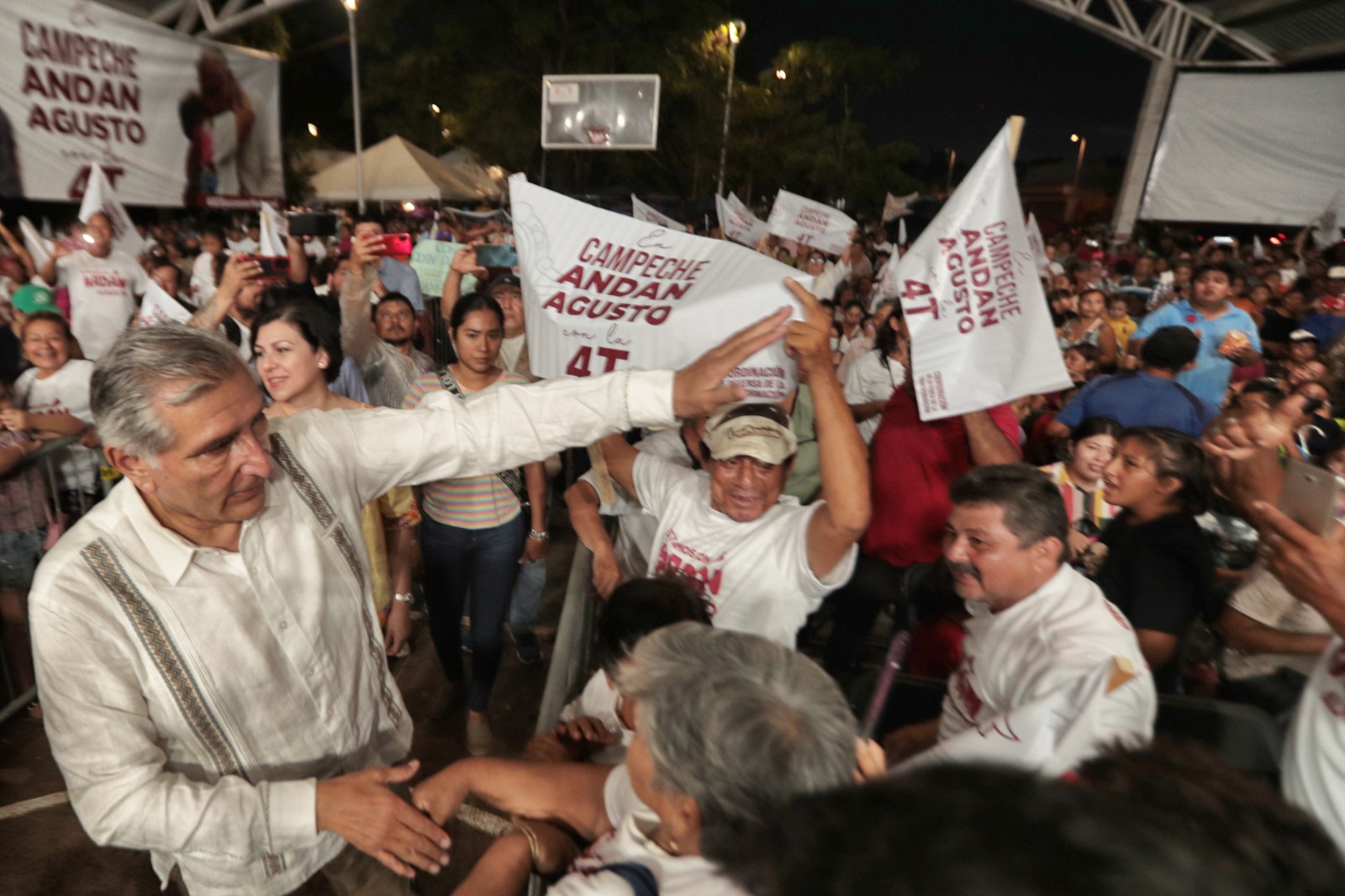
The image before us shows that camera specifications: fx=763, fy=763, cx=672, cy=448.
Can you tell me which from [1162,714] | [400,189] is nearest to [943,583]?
[1162,714]

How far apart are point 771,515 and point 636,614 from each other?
676 mm

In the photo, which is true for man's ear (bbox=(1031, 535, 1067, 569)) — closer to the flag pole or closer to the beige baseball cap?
the beige baseball cap

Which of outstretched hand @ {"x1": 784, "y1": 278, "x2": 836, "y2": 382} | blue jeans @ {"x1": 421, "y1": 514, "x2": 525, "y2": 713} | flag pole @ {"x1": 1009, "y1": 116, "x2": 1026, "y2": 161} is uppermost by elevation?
flag pole @ {"x1": 1009, "y1": 116, "x2": 1026, "y2": 161}

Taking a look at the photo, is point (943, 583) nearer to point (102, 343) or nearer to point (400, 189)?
point (102, 343)

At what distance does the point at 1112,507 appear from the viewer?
3.61 meters

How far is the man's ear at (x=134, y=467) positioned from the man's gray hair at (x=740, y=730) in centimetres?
105

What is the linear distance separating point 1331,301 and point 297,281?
30.0 ft

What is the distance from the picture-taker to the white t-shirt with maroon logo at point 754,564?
240 centimetres

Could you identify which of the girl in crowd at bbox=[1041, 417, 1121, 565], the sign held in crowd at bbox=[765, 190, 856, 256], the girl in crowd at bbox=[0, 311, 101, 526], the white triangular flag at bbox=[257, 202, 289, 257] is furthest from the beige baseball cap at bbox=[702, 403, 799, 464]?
the sign held in crowd at bbox=[765, 190, 856, 256]

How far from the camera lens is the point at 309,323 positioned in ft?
9.68

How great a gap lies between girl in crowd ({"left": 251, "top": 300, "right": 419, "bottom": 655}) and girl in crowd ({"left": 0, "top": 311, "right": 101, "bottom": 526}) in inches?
59.3

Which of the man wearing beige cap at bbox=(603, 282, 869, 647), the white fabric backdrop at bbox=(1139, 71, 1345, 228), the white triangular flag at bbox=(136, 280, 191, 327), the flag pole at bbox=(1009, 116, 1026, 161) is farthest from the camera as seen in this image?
the white fabric backdrop at bbox=(1139, 71, 1345, 228)

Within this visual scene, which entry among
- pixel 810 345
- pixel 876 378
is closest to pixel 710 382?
pixel 810 345

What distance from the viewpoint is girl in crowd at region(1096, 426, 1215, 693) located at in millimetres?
2453
